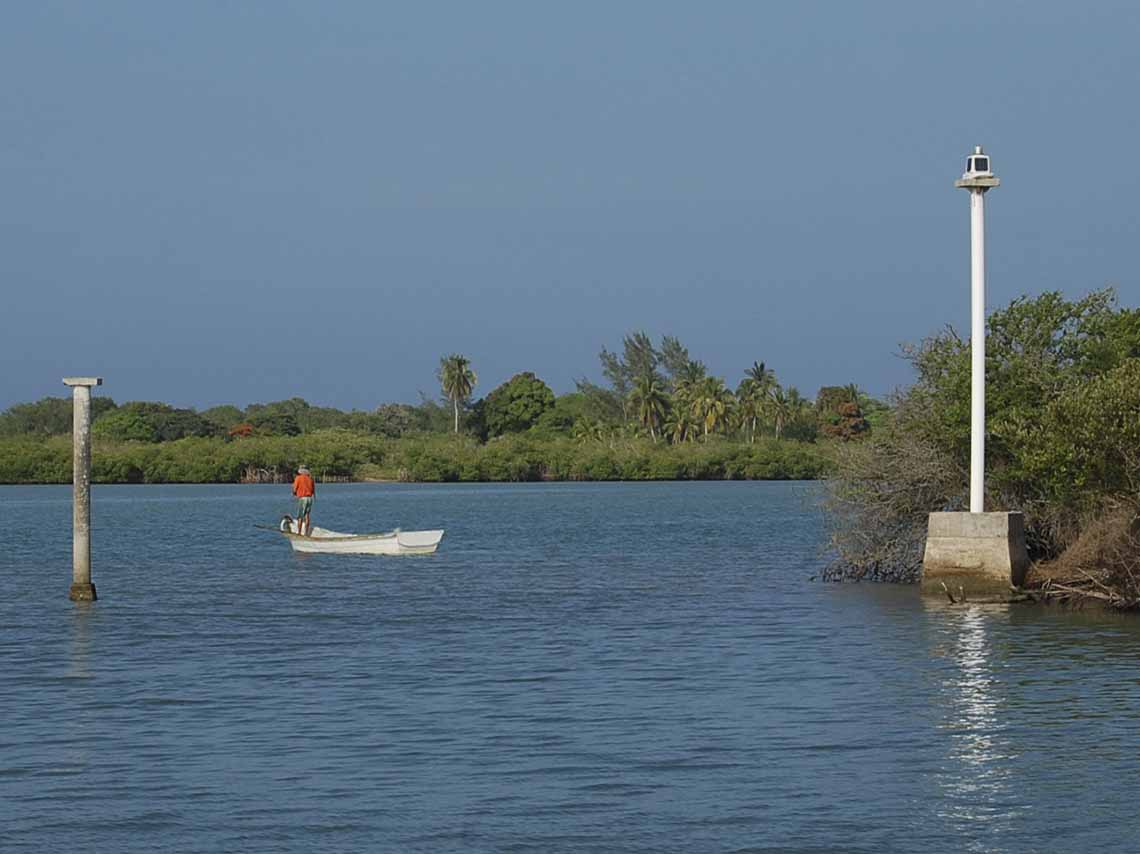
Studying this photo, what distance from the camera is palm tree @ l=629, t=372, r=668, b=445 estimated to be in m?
151

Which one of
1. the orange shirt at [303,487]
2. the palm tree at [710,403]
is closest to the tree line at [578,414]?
the palm tree at [710,403]

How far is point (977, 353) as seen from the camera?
30.4 metres

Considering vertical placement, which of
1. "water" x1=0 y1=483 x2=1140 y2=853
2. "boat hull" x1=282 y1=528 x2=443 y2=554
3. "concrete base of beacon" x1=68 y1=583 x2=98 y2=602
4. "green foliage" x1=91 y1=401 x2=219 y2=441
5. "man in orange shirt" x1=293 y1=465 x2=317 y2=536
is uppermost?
"green foliage" x1=91 y1=401 x2=219 y2=441

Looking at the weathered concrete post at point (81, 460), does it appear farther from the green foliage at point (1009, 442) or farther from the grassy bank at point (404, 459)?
the grassy bank at point (404, 459)

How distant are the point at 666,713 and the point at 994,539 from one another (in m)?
12.5

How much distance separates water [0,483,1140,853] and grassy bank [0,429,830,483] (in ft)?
339

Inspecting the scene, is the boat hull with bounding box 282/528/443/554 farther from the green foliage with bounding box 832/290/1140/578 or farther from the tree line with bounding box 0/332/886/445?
the tree line with bounding box 0/332/886/445

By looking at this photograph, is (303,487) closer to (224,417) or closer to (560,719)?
(560,719)

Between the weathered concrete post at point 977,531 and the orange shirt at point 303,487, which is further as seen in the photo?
the orange shirt at point 303,487

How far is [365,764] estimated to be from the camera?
16.4 meters

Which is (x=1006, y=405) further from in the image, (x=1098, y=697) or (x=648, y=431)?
(x=648, y=431)

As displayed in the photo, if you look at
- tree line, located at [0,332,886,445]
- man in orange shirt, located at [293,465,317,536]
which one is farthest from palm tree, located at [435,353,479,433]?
man in orange shirt, located at [293,465,317,536]

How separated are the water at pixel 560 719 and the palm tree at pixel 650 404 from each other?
111539 millimetres

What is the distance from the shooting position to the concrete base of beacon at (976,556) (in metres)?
30.0
